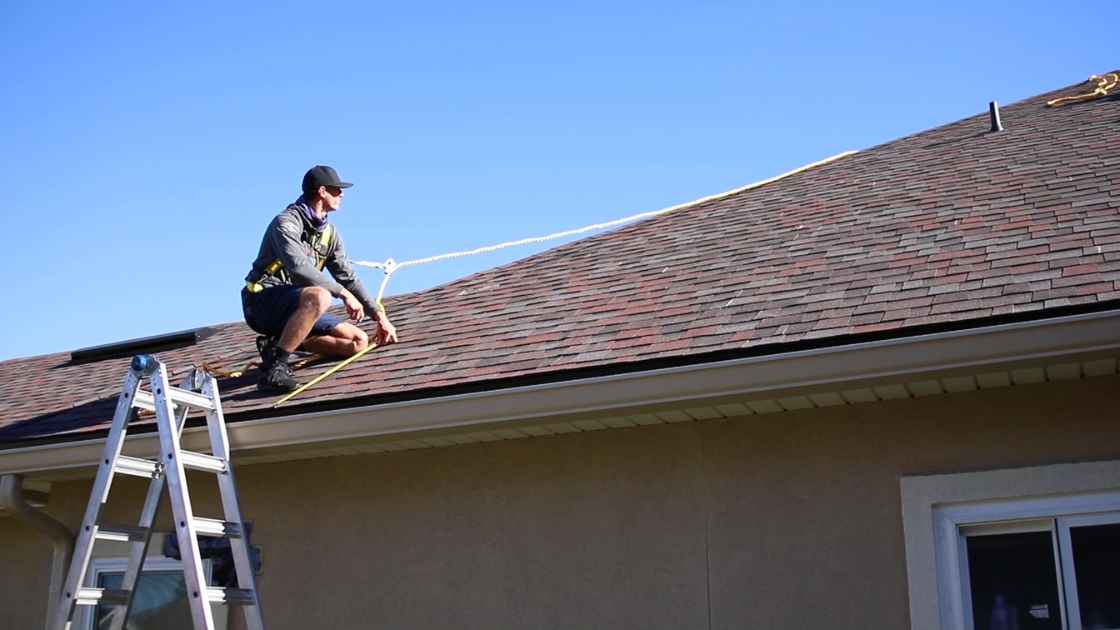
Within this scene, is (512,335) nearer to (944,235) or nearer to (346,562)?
(346,562)

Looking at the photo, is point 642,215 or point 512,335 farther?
point 642,215

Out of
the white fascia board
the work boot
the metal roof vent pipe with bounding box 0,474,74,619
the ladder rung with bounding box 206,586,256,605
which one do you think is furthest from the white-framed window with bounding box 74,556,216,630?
the ladder rung with bounding box 206,586,256,605

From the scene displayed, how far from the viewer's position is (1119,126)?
335 inches

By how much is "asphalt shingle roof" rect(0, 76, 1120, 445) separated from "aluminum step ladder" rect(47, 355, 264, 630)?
46 cm

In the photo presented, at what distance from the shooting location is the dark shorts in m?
7.42

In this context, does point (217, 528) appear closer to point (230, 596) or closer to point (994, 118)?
point (230, 596)

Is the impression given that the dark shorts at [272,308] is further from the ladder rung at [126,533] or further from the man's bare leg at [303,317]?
the ladder rung at [126,533]

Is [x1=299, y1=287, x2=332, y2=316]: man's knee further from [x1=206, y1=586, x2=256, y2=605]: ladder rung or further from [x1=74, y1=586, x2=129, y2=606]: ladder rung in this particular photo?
[x1=74, y1=586, x2=129, y2=606]: ladder rung

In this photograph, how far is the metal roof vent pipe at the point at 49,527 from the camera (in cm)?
727

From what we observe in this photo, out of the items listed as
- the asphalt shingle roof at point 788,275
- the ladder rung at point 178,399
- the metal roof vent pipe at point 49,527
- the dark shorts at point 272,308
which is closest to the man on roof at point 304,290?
the dark shorts at point 272,308

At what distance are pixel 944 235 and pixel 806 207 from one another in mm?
1808

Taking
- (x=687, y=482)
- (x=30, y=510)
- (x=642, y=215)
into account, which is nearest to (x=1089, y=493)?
(x=687, y=482)

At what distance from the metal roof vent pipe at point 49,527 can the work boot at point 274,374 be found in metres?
1.52

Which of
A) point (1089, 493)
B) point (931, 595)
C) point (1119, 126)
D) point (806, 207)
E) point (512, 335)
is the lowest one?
point (931, 595)
